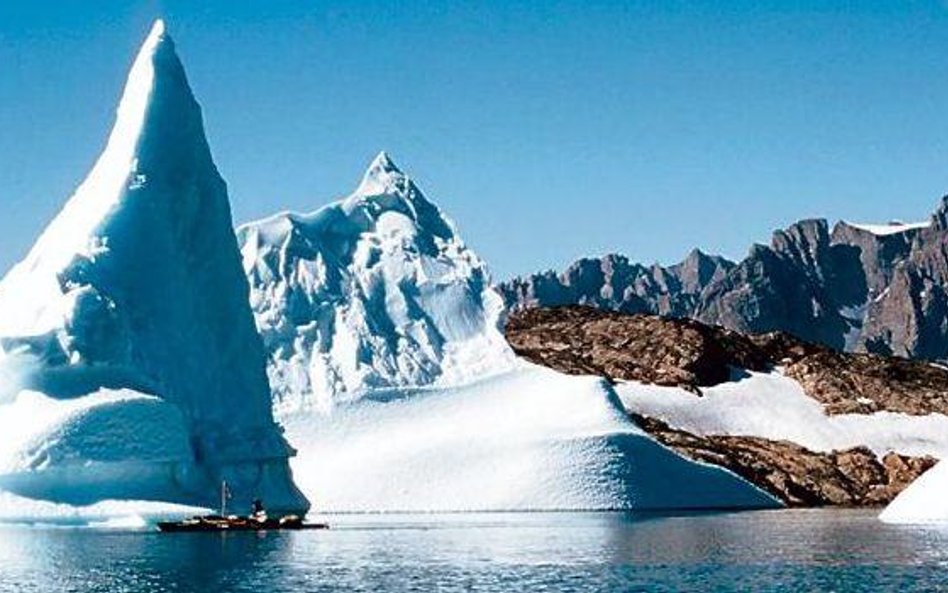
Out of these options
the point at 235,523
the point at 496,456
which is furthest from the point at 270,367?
the point at 235,523

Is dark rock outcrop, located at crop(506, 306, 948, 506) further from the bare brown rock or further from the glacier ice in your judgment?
the glacier ice

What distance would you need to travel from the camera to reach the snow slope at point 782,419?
15875 cm

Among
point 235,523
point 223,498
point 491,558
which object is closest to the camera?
point 491,558

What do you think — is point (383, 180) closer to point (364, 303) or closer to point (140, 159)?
point (364, 303)

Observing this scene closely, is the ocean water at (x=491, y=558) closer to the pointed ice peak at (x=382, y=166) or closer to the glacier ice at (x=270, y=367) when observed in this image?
the glacier ice at (x=270, y=367)

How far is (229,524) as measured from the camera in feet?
260

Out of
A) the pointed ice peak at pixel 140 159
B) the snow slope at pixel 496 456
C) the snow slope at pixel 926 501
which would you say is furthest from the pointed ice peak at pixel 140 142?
the snow slope at pixel 926 501

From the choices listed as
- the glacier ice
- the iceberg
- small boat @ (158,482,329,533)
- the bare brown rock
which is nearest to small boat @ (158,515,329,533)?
small boat @ (158,482,329,533)

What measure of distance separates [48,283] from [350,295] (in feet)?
145

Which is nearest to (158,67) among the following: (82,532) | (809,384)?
(82,532)

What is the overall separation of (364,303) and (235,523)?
154 ft

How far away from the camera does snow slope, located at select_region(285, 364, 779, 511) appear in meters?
117

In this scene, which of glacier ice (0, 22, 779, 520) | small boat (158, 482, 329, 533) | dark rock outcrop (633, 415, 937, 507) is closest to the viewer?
small boat (158, 482, 329, 533)

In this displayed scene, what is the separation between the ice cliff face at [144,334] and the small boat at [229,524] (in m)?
2.52
